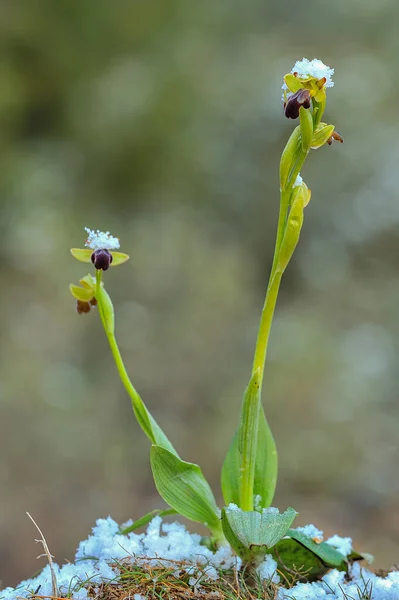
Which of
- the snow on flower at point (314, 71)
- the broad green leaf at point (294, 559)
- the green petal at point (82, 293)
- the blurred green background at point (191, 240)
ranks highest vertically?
the blurred green background at point (191, 240)

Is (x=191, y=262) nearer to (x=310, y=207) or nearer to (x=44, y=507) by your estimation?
(x=310, y=207)

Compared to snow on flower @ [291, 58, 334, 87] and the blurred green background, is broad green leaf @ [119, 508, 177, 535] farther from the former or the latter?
the blurred green background

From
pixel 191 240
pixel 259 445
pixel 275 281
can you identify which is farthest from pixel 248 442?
pixel 191 240

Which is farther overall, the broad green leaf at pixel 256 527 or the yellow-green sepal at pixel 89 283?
the yellow-green sepal at pixel 89 283

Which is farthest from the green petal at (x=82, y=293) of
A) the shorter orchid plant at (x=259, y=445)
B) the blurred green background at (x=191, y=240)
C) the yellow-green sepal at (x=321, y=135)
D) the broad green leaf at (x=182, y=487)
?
the blurred green background at (x=191, y=240)

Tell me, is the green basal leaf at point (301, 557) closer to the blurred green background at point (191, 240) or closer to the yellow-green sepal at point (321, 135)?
the yellow-green sepal at point (321, 135)

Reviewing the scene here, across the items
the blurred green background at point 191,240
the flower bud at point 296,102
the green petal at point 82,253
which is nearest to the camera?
the flower bud at point 296,102

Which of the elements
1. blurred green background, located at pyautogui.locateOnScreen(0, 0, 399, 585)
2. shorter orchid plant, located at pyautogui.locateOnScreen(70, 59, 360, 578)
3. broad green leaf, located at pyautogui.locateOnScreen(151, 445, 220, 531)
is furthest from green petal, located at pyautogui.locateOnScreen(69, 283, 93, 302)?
blurred green background, located at pyautogui.locateOnScreen(0, 0, 399, 585)

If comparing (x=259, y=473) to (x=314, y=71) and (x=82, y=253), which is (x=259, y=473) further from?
(x=314, y=71)
